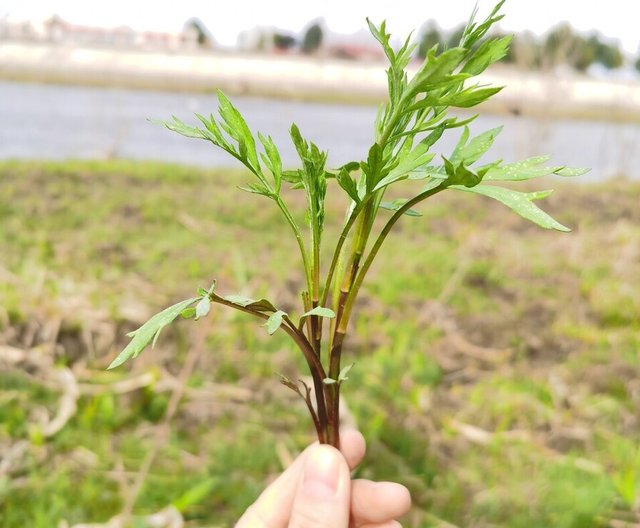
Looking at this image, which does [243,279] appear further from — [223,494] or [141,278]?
[223,494]

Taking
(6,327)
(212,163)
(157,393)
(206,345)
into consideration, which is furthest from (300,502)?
(212,163)

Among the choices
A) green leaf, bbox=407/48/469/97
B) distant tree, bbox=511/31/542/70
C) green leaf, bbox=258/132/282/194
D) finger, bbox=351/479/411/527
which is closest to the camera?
green leaf, bbox=407/48/469/97

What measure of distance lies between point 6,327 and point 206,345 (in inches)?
18.5

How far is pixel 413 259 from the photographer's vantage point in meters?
2.27

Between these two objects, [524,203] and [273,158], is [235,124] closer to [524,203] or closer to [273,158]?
[273,158]

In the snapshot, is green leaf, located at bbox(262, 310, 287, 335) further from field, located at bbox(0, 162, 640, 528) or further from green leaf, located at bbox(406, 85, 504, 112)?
field, located at bbox(0, 162, 640, 528)

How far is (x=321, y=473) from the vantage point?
1.86 ft

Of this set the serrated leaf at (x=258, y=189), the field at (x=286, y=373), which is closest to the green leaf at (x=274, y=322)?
the serrated leaf at (x=258, y=189)

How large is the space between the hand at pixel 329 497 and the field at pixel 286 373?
0.44 meters

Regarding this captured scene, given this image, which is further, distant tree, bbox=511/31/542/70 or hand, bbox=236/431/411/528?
distant tree, bbox=511/31/542/70

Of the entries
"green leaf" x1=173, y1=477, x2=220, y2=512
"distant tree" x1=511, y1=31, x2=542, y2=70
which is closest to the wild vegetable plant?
"green leaf" x1=173, y1=477, x2=220, y2=512

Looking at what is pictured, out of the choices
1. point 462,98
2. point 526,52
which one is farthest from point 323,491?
point 526,52

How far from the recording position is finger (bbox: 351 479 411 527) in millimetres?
692

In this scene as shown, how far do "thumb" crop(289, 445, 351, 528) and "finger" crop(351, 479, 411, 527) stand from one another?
11cm
